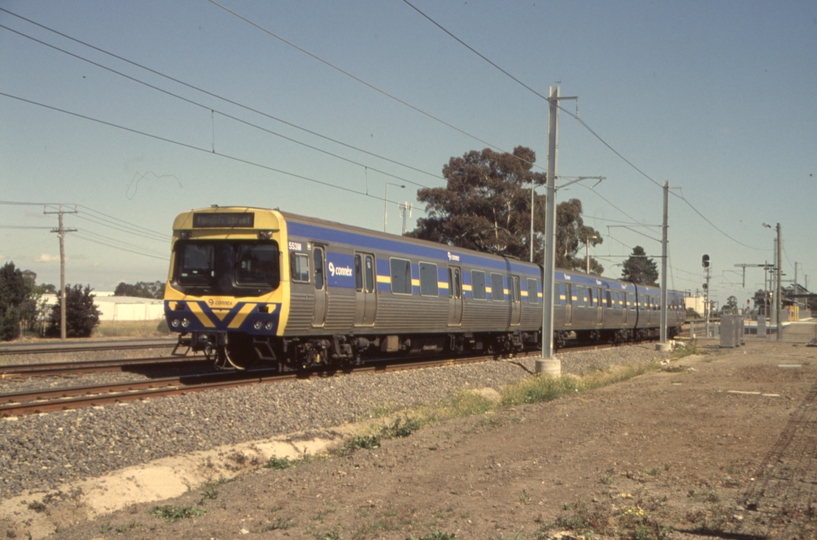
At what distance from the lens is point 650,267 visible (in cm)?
13012

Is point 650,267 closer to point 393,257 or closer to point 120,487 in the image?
point 393,257

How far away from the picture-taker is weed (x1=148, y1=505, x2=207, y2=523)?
6.69 m

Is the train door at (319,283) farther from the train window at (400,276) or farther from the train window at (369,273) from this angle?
the train window at (400,276)

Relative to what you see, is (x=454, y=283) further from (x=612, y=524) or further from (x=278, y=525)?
(x=612, y=524)

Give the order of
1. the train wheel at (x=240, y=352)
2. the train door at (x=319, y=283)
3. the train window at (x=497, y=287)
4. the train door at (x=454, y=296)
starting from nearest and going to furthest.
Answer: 1. the train wheel at (x=240, y=352)
2. the train door at (x=319, y=283)
3. the train door at (x=454, y=296)
4. the train window at (x=497, y=287)

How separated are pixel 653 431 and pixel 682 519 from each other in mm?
4502

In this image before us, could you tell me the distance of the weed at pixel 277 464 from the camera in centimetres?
918

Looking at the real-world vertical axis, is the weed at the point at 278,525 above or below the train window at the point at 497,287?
below

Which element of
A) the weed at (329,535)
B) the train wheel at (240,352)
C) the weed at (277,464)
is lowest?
the weed at (277,464)

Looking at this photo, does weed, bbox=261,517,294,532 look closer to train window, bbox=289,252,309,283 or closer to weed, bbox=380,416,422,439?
weed, bbox=380,416,422,439

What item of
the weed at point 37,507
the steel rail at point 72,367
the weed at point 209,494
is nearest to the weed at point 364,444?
the weed at point 209,494

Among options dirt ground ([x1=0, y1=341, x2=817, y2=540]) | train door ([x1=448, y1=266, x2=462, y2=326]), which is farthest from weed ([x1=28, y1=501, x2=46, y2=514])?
train door ([x1=448, y1=266, x2=462, y2=326])

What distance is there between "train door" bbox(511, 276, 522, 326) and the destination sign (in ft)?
41.3

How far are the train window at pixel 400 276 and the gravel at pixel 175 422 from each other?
2.91 metres
